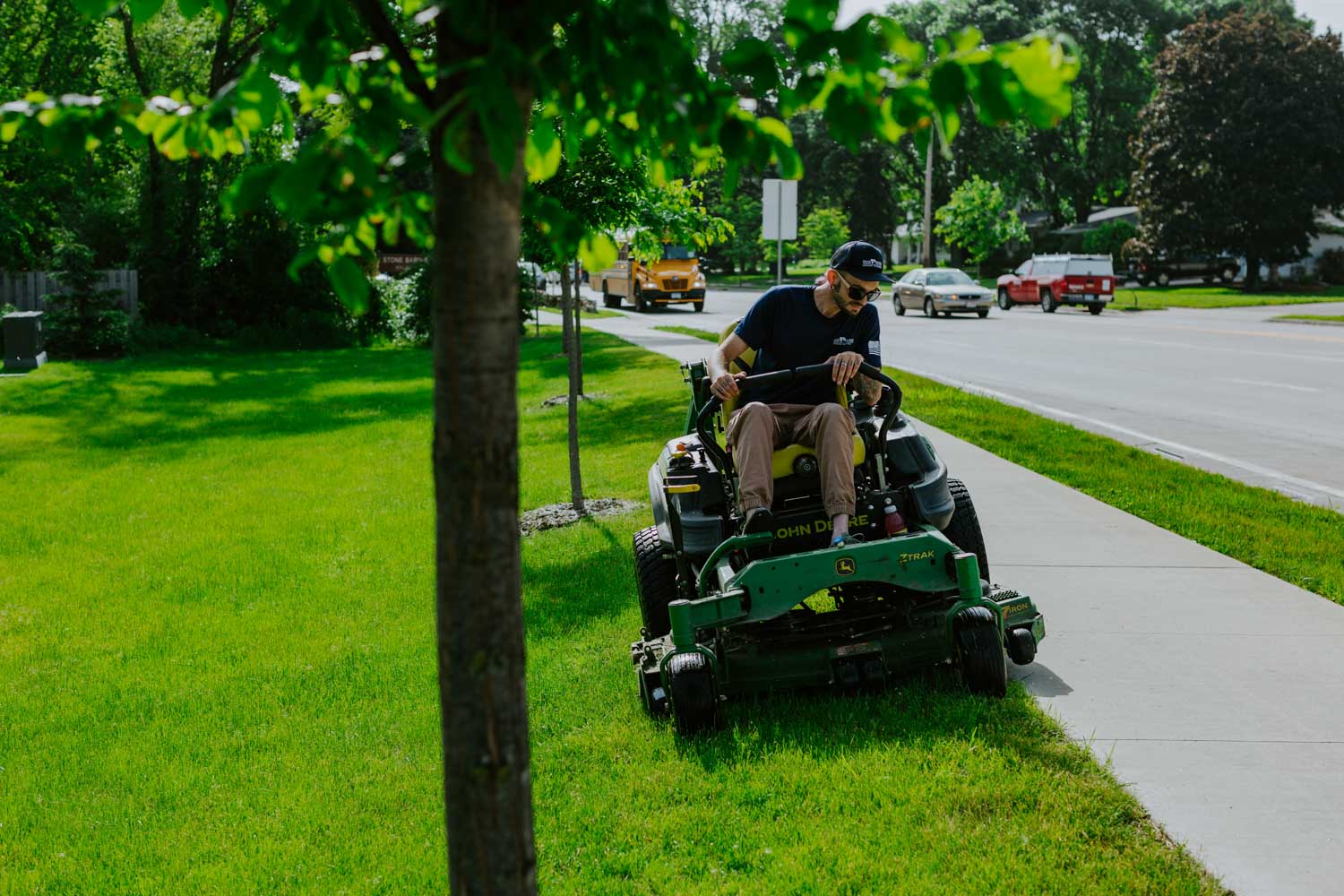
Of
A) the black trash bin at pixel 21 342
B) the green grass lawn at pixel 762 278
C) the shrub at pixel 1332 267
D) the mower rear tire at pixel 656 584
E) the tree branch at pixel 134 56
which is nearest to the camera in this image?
the mower rear tire at pixel 656 584

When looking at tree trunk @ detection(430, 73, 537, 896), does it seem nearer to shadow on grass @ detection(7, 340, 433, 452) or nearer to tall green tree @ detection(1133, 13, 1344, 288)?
shadow on grass @ detection(7, 340, 433, 452)

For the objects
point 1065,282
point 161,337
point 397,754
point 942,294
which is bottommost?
point 397,754

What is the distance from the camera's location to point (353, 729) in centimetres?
540

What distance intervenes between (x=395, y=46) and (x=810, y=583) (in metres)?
3.15

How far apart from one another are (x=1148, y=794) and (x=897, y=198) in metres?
78.1

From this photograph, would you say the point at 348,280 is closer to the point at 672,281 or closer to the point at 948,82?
the point at 948,82

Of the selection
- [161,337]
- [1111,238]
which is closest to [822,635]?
[161,337]

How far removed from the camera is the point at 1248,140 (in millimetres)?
49375

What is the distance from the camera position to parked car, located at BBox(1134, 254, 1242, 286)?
5512cm

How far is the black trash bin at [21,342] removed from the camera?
77.5 ft

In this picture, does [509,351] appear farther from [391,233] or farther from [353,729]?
[353,729]

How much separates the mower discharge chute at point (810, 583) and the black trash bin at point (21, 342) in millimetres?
21074

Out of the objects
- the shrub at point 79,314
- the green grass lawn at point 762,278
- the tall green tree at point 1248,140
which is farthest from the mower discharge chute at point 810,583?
the green grass lawn at point 762,278

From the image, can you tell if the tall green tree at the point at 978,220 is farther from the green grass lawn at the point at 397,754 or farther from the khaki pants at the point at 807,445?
the khaki pants at the point at 807,445
